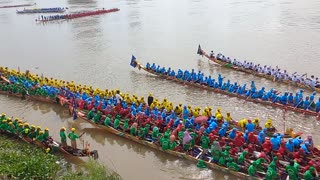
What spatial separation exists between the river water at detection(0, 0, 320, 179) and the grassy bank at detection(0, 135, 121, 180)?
142 cm

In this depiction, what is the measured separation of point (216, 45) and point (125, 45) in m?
8.53

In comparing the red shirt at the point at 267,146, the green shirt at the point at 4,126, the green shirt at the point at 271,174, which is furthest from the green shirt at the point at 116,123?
the green shirt at the point at 271,174

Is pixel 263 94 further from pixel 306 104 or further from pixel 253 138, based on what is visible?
pixel 253 138

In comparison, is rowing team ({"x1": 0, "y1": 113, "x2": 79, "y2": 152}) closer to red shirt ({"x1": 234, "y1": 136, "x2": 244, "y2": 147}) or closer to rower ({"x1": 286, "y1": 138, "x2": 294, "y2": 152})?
red shirt ({"x1": 234, "y1": 136, "x2": 244, "y2": 147})

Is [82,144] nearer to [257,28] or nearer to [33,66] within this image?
[33,66]

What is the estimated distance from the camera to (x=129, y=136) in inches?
549

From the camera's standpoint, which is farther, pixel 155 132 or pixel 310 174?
pixel 155 132

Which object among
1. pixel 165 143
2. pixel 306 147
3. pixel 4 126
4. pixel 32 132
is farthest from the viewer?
pixel 4 126

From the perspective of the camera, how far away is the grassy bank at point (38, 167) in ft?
34.7

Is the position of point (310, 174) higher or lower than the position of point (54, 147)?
higher

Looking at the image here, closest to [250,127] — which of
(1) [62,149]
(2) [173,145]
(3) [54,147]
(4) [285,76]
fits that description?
(2) [173,145]

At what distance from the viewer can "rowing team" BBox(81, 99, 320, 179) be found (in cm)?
1058

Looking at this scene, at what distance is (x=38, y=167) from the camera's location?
1080cm

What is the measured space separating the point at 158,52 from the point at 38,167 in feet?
65.9
